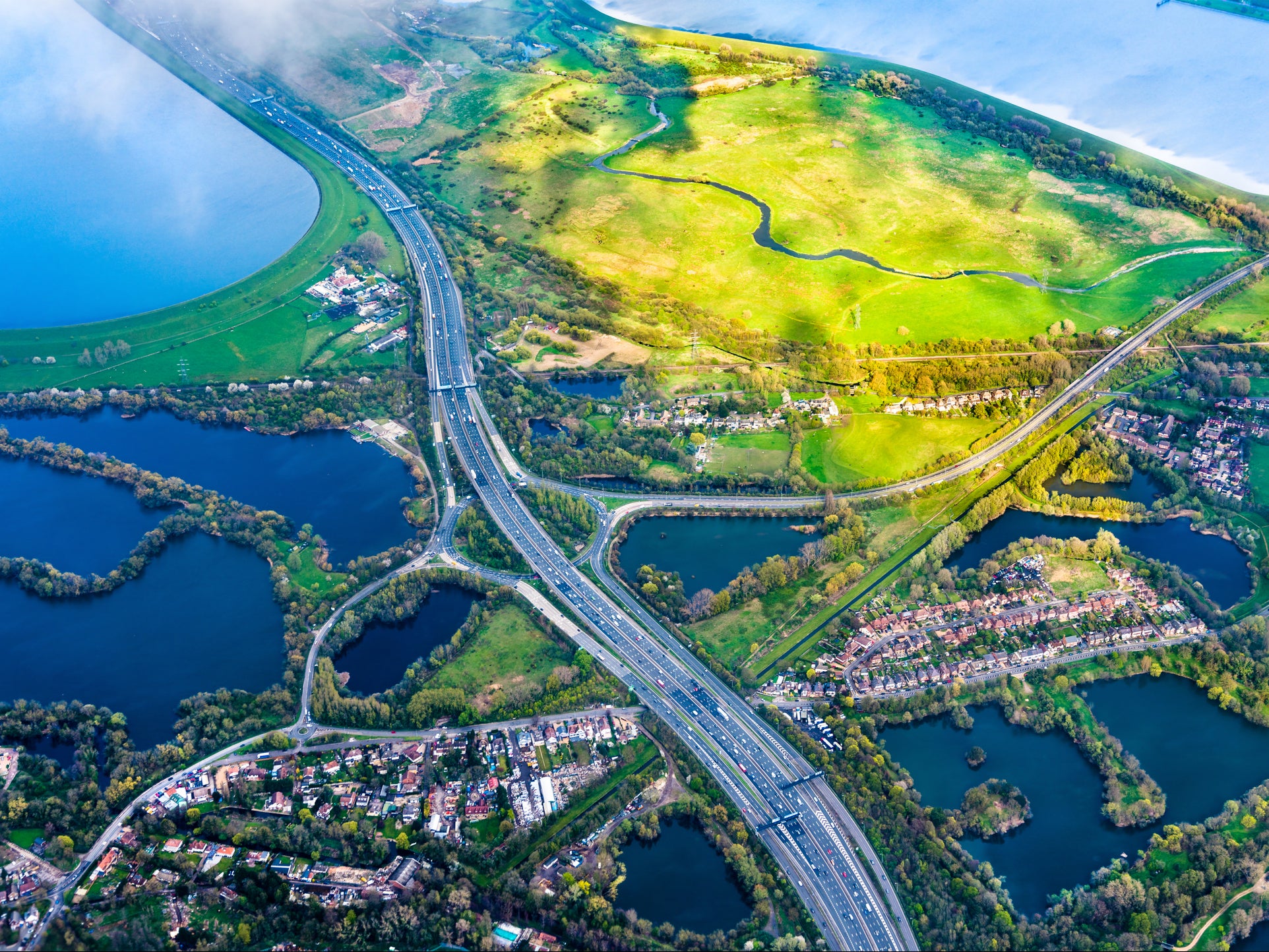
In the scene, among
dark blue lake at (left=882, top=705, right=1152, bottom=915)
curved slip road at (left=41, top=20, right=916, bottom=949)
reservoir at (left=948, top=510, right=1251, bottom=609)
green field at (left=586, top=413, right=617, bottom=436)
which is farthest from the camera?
green field at (left=586, top=413, right=617, bottom=436)

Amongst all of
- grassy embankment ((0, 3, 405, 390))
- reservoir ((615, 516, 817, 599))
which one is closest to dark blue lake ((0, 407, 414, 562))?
A: grassy embankment ((0, 3, 405, 390))

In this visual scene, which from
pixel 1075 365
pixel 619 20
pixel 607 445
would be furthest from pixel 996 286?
pixel 619 20

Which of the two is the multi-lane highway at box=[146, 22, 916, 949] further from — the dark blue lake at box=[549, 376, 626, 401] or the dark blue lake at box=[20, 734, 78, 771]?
the dark blue lake at box=[20, 734, 78, 771]

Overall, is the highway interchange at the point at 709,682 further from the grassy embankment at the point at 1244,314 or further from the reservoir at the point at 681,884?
the reservoir at the point at 681,884

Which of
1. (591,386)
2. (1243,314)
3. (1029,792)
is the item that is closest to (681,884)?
(1029,792)

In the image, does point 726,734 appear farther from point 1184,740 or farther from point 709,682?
point 1184,740

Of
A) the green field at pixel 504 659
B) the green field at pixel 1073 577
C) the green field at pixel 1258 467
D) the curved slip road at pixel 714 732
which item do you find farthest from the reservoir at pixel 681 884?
the green field at pixel 1258 467
